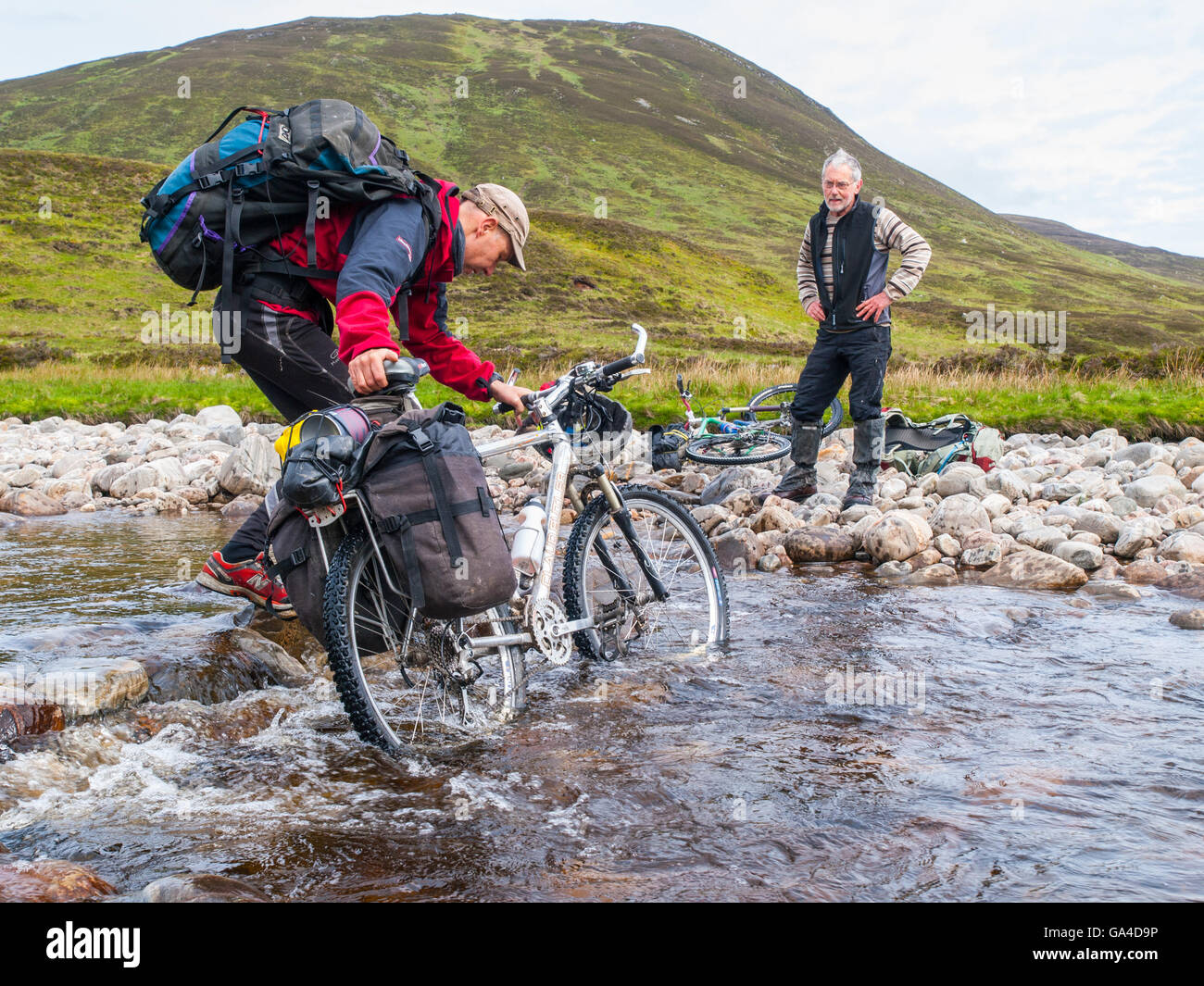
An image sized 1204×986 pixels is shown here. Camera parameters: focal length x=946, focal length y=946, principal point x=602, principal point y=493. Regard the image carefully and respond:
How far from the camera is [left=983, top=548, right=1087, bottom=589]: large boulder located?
7012 mm

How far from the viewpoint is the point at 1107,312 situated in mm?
75062

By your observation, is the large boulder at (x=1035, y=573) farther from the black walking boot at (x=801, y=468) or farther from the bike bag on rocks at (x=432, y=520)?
the bike bag on rocks at (x=432, y=520)

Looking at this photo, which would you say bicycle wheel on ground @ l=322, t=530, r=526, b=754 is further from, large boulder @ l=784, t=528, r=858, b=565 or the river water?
large boulder @ l=784, t=528, r=858, b=565

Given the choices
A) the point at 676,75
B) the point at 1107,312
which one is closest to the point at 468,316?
the point at 1107,312

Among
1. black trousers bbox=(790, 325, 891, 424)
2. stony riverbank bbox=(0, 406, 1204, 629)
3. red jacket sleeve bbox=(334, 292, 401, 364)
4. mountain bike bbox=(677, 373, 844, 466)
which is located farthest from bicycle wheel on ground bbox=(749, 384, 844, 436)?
red jacket sleeve bbox=(334, 292, 401, 364)

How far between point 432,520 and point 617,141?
120987mm

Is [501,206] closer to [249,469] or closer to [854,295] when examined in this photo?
[854,295]

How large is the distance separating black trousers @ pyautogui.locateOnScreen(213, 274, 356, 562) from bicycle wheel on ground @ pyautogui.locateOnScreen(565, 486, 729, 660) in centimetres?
153

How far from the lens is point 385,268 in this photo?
12.2 ft

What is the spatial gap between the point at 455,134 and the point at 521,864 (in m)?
117

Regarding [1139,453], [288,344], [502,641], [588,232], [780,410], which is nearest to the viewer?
[288,344]

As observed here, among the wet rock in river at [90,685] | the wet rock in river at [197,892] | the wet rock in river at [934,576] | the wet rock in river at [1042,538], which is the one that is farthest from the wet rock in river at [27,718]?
the wet rock in river at [1042,538]

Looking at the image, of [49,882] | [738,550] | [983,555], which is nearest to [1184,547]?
[983,555]
